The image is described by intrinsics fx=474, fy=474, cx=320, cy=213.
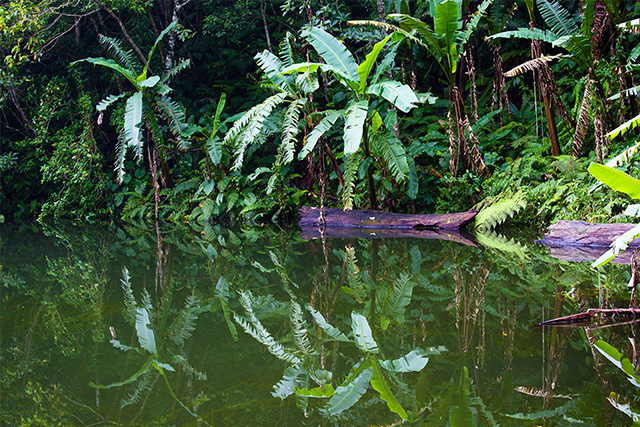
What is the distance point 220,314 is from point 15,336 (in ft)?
3.53

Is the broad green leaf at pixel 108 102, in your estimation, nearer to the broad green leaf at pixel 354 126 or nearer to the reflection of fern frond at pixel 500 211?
the broad green leaf at pixel 354 126

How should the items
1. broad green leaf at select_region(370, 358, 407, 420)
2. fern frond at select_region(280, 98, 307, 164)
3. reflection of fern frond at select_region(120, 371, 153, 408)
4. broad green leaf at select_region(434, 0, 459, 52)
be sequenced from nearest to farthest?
broad green leaf at select_region(370, 358, 407, 420), reflection of fern frond at select_region(120, 371, 153, 408), broad green leaf at select_region(434, 0, 459, 52), fern frond at select_region(280, 98, 307, 164)

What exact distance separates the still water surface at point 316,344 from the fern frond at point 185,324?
0.05 feet

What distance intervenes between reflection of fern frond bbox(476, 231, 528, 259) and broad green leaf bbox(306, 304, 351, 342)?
2.37 metres

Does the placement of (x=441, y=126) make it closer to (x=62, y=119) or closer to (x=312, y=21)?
(x=312, y=21)

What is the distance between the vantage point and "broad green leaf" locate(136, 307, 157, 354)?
2291 mm

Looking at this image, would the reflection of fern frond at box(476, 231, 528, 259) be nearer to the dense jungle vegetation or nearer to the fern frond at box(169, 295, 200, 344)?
the dense jungle vegetation

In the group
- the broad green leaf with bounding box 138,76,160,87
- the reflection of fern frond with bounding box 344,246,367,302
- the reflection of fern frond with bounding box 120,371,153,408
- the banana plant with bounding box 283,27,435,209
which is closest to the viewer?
the reflection of fern frond with bounding box 120,371,153,408

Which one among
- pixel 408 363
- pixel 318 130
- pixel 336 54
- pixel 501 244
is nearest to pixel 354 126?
pixel 318 130

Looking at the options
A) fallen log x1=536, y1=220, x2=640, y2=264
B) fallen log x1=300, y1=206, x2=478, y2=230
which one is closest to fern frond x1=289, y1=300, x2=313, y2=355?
fallen log x1=536, y1=220, x2=640, y2=264

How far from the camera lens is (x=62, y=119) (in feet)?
40.2

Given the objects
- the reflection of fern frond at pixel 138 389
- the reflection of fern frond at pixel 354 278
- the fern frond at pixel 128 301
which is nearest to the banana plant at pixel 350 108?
the reflection of fern frond at pixel 354 278

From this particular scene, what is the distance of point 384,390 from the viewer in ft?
5.59

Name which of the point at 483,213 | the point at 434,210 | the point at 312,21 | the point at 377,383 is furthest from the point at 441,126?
the point at 377,383
